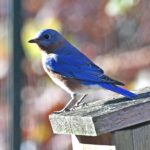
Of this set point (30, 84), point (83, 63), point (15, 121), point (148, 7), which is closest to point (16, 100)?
point (15, 121)

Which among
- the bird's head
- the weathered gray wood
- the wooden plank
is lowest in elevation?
the wooden plank

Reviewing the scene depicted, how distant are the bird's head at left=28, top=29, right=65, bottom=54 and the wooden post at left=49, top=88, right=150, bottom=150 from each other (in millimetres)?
1408

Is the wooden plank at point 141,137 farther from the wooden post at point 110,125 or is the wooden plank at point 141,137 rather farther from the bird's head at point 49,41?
the bird's head at point 49,41

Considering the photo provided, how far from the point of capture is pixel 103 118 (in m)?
3.97

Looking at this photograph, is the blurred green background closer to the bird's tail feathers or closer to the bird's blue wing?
the bird's blue wing

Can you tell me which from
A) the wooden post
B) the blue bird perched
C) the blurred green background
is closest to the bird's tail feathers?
the blue bird perched

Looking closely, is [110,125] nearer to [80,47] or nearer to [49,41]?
[49,41]

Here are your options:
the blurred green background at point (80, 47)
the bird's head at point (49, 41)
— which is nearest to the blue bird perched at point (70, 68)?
the bird's head at point (49, 41)

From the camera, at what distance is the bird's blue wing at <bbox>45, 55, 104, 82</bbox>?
16.6 feet

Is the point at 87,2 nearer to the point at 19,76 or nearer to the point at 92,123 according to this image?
the point at 19,76

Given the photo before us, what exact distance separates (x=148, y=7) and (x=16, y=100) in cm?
228

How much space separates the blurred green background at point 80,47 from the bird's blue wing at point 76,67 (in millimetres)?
1823

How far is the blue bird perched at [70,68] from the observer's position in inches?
199

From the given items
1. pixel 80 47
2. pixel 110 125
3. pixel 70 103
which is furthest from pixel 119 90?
pixel 80 47
